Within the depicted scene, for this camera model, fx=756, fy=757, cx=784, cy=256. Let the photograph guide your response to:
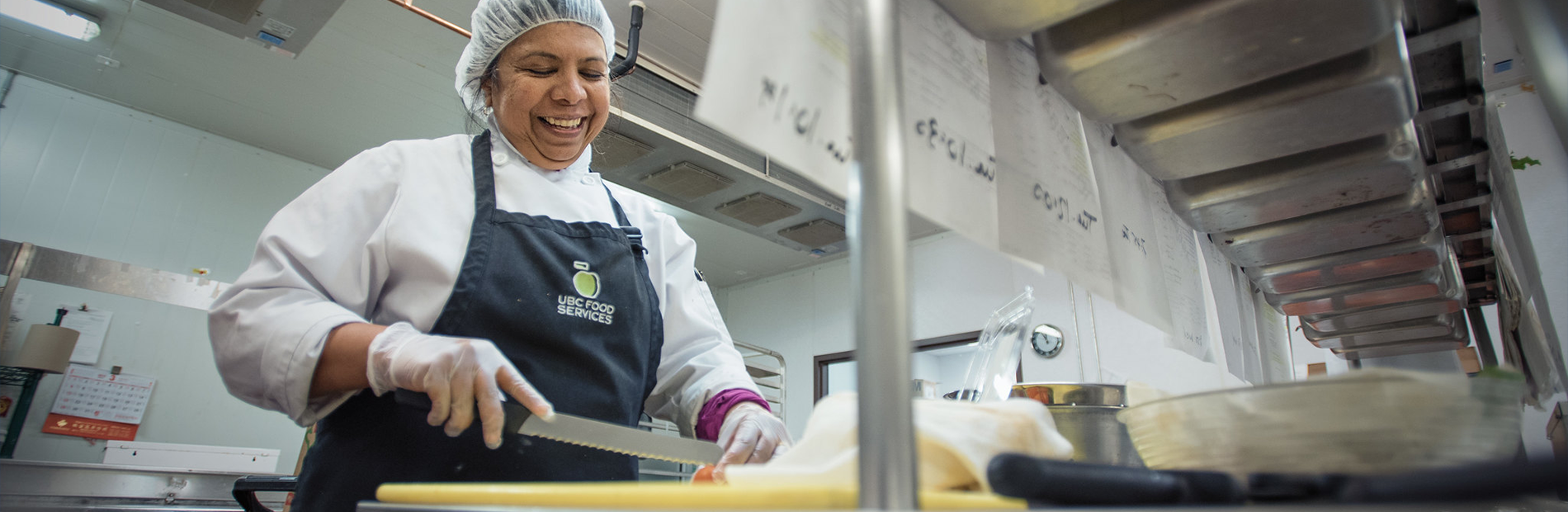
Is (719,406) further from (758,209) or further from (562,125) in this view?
(758,209)

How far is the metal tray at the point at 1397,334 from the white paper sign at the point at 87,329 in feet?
17.2

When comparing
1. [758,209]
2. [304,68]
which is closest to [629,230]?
[758,209]

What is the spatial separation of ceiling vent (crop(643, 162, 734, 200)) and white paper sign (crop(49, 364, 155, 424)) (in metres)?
3.07

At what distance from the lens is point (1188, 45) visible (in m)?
0.74

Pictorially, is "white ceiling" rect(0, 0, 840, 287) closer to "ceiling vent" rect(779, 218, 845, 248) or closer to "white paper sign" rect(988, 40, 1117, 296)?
"ceiling vent" rect(779, 218, 845, 248)

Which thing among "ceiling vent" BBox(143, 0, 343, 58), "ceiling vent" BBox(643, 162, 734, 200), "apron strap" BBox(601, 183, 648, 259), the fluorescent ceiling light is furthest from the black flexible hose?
the fluorescent ceiling light

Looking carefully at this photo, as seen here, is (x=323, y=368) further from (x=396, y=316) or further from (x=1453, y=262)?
(x=1453, y=262)

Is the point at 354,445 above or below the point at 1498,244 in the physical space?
below

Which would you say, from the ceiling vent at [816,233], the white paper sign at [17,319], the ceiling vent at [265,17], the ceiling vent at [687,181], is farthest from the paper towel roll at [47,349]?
the ceiling vent at [816,233]

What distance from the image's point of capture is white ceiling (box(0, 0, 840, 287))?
3318 millimetres

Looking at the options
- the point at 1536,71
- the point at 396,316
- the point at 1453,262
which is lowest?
the point at 396,316

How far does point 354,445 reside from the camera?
0.85 m

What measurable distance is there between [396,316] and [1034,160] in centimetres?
80

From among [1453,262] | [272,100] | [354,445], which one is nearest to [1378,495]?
[354,445]
